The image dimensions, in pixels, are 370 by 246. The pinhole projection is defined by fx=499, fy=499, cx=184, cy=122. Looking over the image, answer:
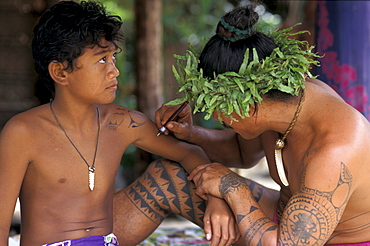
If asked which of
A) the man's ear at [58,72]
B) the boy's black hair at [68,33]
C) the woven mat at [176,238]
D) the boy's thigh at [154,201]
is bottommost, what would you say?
the woven mat at [176,238]

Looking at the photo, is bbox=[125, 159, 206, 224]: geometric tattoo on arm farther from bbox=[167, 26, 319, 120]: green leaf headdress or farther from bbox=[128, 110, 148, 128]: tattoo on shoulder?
bbox=[167, 26, 319, 120]: green leaf headdress

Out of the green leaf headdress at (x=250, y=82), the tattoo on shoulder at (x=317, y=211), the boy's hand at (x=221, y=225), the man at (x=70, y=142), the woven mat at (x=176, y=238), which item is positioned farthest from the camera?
the woven mat at (x=176, y=238)

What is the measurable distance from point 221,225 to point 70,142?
0.90 metres

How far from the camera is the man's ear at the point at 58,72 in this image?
2.53 metres

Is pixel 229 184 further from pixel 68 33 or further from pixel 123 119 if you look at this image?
pixel 68 33

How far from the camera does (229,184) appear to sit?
2.61m

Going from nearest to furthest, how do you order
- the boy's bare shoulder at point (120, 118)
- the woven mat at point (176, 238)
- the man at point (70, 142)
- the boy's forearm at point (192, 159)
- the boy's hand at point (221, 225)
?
the man at point (70, 142)
the boy's hand at point (221, 225)
the boy's bare shoulder at point (120, 118)
the boy's forearm at point (192, 159)
the woven mat at point (176, 238)

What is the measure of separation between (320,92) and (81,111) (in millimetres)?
1235

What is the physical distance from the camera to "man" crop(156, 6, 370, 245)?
87.0 inches

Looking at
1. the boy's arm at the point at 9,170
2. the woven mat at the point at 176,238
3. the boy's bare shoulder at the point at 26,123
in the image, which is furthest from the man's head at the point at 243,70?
the woven mat at the point at 176,238

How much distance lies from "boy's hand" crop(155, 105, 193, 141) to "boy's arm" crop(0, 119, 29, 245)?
2.65ft

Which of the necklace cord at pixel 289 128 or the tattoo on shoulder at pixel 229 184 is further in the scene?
the tattoo on shoulder at pixel 229 184

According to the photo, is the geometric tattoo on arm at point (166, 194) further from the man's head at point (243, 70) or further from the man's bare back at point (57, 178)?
the man's head at point (243, 70)

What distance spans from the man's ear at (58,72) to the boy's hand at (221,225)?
1.02 meters
